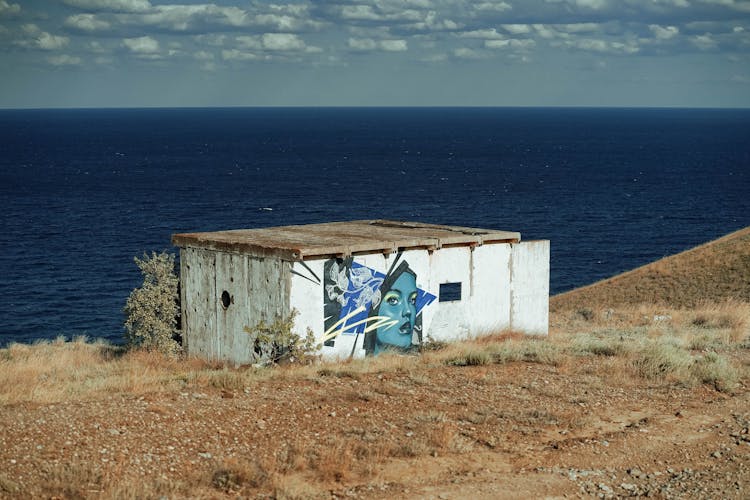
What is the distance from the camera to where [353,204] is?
9006cm

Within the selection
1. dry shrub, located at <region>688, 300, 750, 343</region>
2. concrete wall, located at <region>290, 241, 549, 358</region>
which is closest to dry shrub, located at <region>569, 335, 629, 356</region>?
concrete wall, located at <region>290, 241, 549, 358</region>

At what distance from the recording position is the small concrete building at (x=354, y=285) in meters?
19.9

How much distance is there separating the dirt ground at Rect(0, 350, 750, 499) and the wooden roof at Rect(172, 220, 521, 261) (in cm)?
399

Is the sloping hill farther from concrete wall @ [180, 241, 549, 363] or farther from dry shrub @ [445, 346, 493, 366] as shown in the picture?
dry shrub @ [445, 346, 493, 366]

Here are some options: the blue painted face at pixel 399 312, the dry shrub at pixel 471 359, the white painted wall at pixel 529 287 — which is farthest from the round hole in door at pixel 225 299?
the white painted wall at pixel 529 287

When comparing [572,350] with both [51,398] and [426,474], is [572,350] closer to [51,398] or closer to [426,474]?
[426,474]

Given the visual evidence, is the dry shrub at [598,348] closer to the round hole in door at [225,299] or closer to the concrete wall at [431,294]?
the concrete wall at [431,294]

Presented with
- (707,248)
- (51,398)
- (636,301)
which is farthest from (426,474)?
(707,248)

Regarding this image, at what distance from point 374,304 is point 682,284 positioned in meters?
22.2

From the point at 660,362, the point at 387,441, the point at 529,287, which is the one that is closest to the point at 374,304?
the point at 529,287

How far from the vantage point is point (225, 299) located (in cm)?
2109

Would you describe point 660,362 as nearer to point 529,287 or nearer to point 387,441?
point 529,287

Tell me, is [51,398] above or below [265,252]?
below

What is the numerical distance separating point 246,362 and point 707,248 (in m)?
29.9
